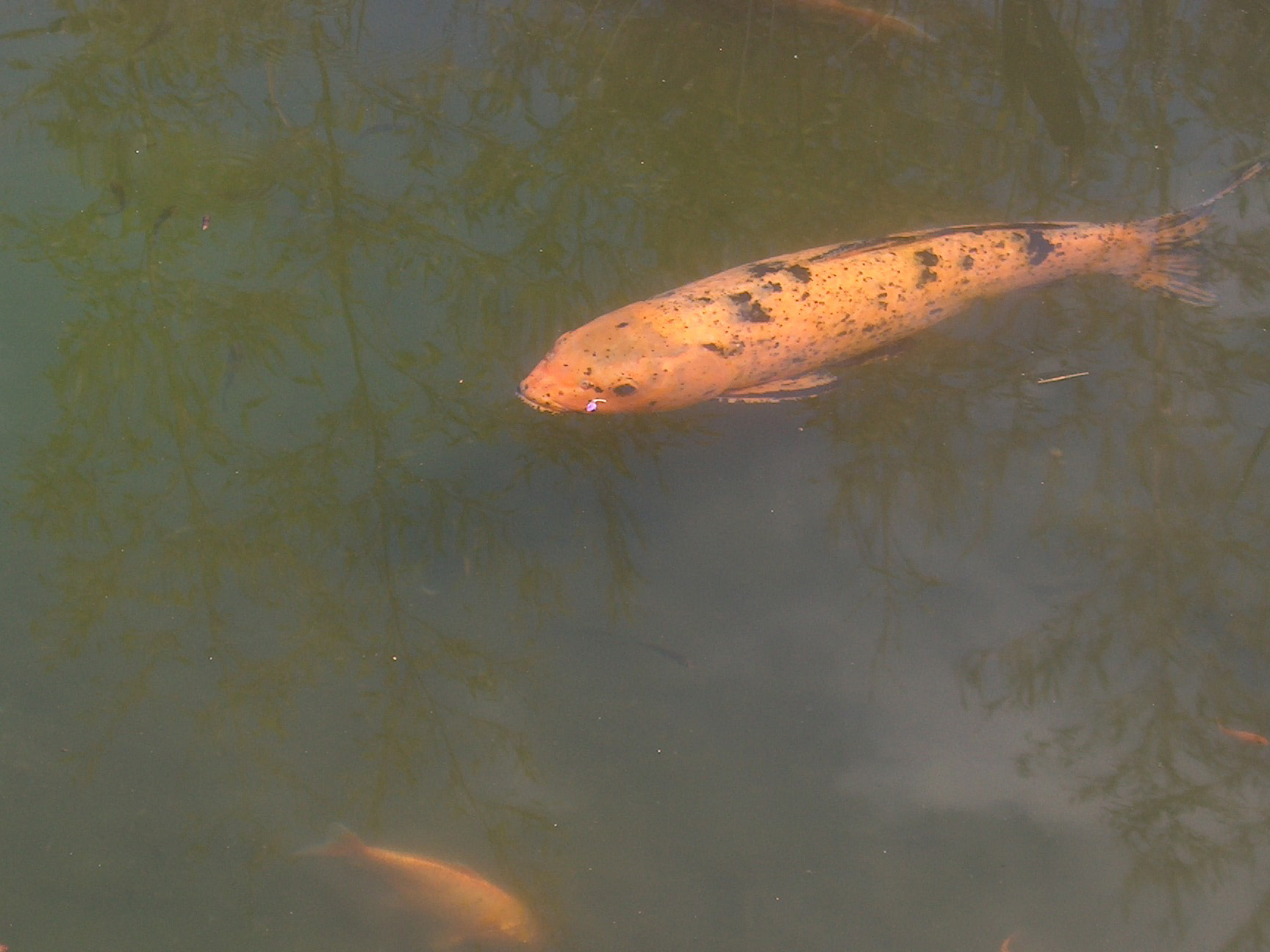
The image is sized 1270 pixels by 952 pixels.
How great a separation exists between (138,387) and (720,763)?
10.4 feet

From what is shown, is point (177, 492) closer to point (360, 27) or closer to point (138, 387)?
point (138, 387)

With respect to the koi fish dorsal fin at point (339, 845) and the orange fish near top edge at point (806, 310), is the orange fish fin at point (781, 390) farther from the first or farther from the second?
the koi fish dorsal fin at point (339, 845)

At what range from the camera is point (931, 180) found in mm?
5340

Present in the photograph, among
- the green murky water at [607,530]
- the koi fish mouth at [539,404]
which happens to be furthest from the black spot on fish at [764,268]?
the koi fish mouth at [539,404]

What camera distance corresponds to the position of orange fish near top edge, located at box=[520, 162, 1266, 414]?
4.09 metres

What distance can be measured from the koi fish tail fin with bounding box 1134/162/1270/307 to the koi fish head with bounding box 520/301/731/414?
7.49 feet

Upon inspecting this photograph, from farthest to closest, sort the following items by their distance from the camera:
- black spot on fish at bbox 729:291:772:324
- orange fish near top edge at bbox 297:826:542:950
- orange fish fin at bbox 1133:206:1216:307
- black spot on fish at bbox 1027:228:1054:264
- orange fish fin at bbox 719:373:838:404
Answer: orange fish fin at bbox 1133:206:1216:307, black spot on fish at bbox 1027:228:1054:264, orange fish fin at bbox 719:373:838:404, black spot on fish at bbox 729:291:772:324, orange fish near top edge at bbox 297:826:542:950

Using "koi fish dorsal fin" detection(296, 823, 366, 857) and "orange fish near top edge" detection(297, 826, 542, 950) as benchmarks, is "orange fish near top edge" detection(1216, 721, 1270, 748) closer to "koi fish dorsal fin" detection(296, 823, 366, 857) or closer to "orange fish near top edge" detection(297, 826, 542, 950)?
"orange fish near top edge" detection(297, 826, 542, 950)

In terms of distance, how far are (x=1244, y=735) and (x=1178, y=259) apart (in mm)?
2347

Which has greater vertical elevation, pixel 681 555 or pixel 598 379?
pixel 598 379

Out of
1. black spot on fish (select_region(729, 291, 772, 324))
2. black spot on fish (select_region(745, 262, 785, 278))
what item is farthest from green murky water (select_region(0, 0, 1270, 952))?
black spot on fish (select_region(745, 262, 785, 278))

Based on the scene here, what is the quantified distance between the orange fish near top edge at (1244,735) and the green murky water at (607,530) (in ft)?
0.11

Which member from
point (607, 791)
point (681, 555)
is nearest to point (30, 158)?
point (681, 555)

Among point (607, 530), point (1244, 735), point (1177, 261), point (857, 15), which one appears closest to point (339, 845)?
point (607, 530)
